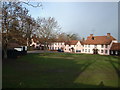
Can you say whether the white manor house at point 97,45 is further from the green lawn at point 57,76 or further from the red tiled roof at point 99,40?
the green lawn at point 57,76

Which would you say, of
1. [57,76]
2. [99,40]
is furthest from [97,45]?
[57,76]

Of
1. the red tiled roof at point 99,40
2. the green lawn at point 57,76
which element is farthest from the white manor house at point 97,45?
the green lawn at point 57,76

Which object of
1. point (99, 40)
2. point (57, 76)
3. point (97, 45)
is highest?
point (99, 40)

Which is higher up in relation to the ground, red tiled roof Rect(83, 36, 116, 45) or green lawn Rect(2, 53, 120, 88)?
red tiled roof Rect(83, 36, 116, 45)

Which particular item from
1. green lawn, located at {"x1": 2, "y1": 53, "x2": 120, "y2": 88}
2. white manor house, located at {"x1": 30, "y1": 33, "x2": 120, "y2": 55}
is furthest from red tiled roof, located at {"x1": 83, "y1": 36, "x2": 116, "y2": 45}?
green lawn, located at {"x1": 2, "y1": 53, "x2": 120, "y2": 88}

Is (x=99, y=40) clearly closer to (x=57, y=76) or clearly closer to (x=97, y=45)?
(x=97, y=45)

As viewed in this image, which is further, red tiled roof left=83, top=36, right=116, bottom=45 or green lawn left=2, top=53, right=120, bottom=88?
red tiled roof left=83, top=36, right=116, bottom=45

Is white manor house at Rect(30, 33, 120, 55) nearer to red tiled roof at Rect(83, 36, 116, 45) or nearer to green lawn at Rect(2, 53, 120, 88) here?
red tiled roof at Rect(83, 36, 116, 45)

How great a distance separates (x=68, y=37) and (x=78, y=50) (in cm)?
2196

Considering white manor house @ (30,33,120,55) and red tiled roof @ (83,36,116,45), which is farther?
red tiled roof @ (83,36,116,45)

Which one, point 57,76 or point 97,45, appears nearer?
point 57,76

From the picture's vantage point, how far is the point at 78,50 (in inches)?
2224

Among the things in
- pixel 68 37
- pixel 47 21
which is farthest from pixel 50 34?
pixel 68 37

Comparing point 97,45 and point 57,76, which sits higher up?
point 97,45
